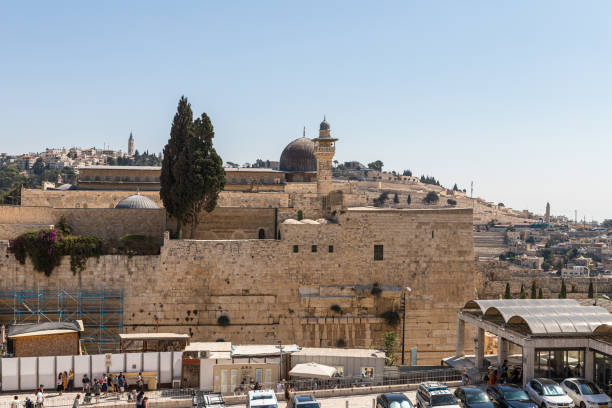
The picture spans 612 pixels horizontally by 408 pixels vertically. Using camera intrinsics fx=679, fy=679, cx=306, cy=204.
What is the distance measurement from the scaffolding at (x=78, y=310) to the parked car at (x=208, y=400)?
28.7 ft

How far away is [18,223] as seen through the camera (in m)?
25.5

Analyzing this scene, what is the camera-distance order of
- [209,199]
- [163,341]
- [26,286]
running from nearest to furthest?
[163,341] < [26,286] < [209,199]

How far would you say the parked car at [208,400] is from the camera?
15648mm

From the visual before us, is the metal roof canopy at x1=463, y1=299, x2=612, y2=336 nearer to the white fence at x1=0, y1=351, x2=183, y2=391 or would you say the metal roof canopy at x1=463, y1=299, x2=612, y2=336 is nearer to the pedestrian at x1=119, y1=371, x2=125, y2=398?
the white fence at x1=0, y1=351, x2=183, y2=391

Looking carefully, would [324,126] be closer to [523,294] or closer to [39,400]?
[523,294]

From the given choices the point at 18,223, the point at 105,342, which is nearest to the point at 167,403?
the point at 105,342

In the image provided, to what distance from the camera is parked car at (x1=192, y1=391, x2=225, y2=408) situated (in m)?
15.6

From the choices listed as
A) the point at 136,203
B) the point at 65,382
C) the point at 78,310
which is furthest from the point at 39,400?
the point at 136,203

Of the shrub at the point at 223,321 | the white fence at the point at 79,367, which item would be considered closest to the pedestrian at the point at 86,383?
the white fence at the point at 79,367

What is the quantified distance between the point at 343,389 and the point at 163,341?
6.28 meters

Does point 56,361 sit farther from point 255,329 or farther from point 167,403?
point 255,329

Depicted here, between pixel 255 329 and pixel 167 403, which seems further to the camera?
pixel 255 329

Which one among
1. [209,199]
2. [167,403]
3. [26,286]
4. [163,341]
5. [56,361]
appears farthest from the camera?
[209,199]

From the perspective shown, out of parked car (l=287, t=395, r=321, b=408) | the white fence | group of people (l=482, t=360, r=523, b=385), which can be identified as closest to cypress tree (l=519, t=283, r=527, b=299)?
group of people (l=482, t=360, r=523, b=385)
